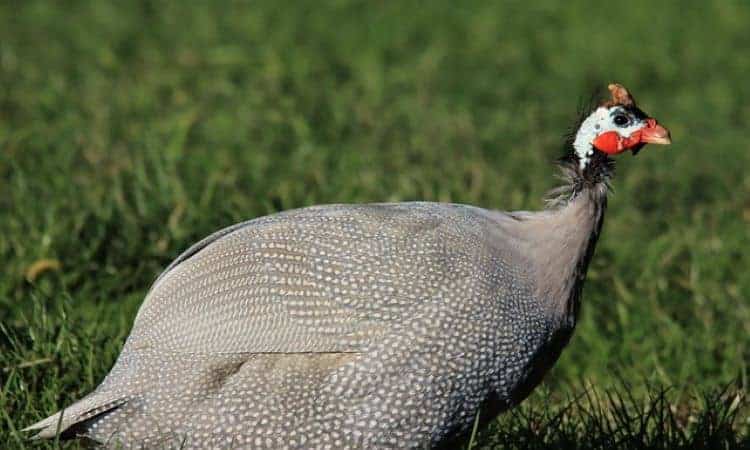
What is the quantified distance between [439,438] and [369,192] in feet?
7.92

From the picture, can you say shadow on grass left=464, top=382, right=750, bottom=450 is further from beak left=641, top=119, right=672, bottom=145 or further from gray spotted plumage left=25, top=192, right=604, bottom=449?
beak left=641, top=119, right=672, bottom=145

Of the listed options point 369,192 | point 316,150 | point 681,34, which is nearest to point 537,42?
point 681,34

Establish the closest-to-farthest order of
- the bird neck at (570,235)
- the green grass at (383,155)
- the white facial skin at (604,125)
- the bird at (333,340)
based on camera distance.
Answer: the bird at (333,340) < the bird neck at (570,235) < the white facial skin at (604,125) < the green grass at (383,155)

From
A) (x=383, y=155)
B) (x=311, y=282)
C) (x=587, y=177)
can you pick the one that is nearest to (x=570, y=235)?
(x=587, y=177)

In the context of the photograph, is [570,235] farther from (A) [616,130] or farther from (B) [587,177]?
(A) [616,130]

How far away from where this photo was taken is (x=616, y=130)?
364 centimetres

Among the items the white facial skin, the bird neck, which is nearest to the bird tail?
the bird neck

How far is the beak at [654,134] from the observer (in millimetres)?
3658

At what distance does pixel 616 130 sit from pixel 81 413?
4.90 ft

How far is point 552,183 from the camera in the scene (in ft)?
21.6

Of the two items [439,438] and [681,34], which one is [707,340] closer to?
[439,438]

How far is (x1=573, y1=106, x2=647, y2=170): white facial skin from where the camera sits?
12.0 ft

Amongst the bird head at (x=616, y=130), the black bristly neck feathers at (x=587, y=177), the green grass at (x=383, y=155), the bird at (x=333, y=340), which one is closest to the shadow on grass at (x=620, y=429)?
the green grass at (x=383, y=155)

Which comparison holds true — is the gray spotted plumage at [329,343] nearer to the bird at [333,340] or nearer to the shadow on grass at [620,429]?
the bird at [333,340]
